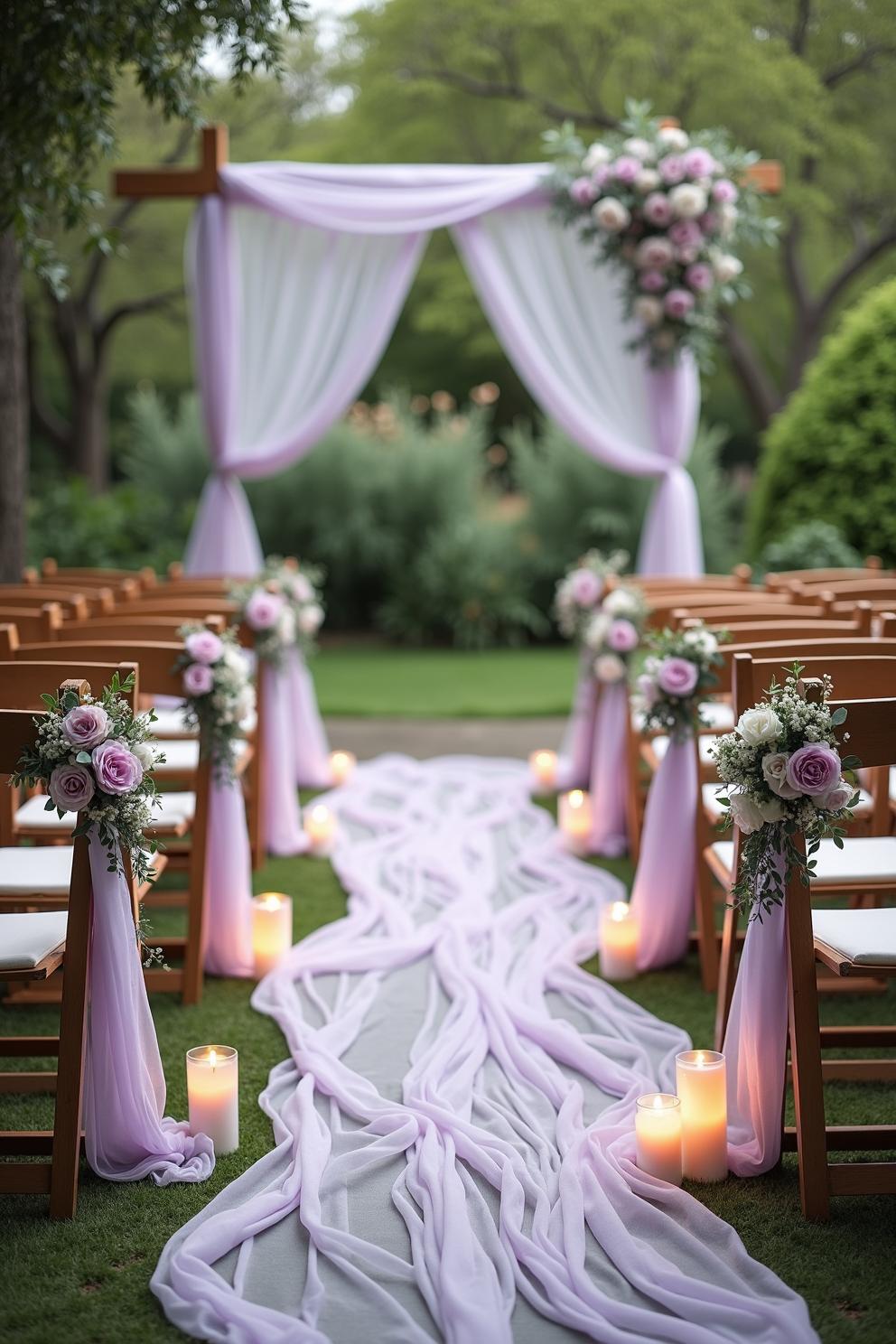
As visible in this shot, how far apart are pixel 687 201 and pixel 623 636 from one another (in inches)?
113

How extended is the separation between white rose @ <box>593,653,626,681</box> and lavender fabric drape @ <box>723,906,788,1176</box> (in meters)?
2.20

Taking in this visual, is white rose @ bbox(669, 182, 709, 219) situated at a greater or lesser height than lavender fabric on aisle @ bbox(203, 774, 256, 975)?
greater

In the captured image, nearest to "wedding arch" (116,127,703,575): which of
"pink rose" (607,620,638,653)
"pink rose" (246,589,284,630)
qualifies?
"pink rose" (246,589,284,630)

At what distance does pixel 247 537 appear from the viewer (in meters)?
7.48

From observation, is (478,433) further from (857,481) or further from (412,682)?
(857,481)

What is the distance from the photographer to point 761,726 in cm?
253

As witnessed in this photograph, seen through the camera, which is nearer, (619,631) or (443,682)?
(619,631)

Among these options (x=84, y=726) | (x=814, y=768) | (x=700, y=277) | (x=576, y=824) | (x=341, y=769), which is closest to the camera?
(x=814, y=768)

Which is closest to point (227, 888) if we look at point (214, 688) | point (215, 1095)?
point (214, 688)

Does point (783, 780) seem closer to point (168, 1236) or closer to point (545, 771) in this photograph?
point (168, 1236)

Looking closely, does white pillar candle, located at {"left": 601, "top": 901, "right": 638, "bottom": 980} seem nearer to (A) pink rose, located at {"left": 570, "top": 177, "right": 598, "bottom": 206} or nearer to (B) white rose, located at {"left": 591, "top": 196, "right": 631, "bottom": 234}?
(B) white rose, located at {"left": 591, "top": 196, "right": 631, "bottom": 234}

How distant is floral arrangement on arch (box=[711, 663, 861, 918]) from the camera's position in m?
2.49

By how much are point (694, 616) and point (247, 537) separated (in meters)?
3.87

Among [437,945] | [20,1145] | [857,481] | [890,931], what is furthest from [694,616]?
[857,481]
